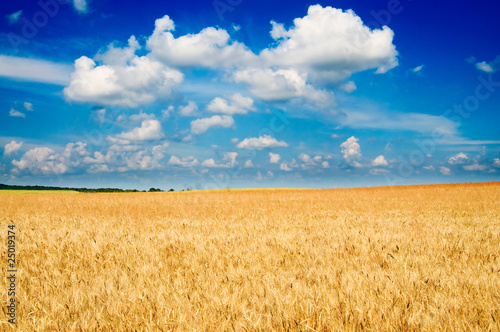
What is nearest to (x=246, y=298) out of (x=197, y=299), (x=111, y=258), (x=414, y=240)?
(x=197, y=299)

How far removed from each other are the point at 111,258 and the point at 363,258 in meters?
4.08

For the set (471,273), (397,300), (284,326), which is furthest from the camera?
(471,273)

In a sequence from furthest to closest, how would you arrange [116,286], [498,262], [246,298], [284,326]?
[498,262] < [116,286] < [246,298] < [284,326]

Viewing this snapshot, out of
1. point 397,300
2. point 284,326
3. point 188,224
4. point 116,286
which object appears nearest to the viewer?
point 284,326

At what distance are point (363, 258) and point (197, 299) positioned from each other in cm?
296

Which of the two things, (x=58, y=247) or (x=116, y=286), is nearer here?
(x=116, y=286)

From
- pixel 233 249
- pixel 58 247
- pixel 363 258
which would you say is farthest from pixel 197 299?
pixel 58 247

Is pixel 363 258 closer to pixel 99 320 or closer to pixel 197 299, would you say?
pixel 197 299

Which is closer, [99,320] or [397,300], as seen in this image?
[99,320]

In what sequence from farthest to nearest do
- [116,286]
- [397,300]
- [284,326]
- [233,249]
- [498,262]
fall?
[233,249], [498,262], [116,286], [397,300], [284,326]

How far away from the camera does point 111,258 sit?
5316 mm

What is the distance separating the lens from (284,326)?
2705 mm

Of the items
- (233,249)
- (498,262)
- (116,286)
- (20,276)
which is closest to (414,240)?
(498,262)

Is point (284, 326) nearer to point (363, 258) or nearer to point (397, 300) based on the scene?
point (397, 300)
